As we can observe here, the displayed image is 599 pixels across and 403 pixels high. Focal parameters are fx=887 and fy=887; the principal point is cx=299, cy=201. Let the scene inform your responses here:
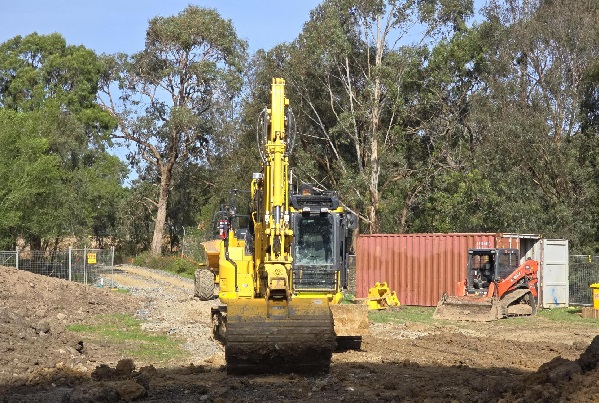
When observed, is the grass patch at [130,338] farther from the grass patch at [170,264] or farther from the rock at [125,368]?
the grass patch at [170,264]

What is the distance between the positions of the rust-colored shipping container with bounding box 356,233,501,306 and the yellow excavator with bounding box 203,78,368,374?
13.6m

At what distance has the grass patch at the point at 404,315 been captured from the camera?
24.5 meters

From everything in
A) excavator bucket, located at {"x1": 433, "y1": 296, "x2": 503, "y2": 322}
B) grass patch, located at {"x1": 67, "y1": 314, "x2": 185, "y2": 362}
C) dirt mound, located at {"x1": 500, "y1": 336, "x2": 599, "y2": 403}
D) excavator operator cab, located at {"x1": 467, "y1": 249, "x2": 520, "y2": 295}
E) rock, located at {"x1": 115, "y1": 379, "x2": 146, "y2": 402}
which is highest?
excavator operator cab, located at {"x1": 467, "y1": 249, "x2": 520, "y2": 295}

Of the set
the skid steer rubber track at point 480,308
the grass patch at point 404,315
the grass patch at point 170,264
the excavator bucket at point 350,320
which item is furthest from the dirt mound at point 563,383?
the grass patch at point 170,264

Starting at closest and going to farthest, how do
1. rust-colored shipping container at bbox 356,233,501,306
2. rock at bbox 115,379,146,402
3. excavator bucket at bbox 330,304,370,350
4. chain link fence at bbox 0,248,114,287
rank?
rock at bbox 115,379,146,402 → excavator bucket at bbox 330,304,370,350 → rust-colored shipping container at bbox 356,233,501,306 → chain link fence at bbox 0,248,114,287

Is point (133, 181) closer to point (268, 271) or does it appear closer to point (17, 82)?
point (17, 82)

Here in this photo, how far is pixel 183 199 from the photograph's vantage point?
6600 cm

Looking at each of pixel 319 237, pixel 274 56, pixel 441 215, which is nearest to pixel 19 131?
pixel 274 56

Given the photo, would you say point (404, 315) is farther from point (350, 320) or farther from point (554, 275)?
point (350, 320)

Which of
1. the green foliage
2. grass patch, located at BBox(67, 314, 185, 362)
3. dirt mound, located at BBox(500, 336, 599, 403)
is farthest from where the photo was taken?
the green foliage

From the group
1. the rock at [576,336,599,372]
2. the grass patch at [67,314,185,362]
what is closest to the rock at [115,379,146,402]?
the grass patch at [67,314,185,362]

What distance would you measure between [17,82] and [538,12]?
1502 inches

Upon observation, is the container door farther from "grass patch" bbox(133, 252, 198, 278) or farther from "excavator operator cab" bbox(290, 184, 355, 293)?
"grass patch" bbox(133, 252, 198, 278)

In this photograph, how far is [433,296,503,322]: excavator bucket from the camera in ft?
79.5
